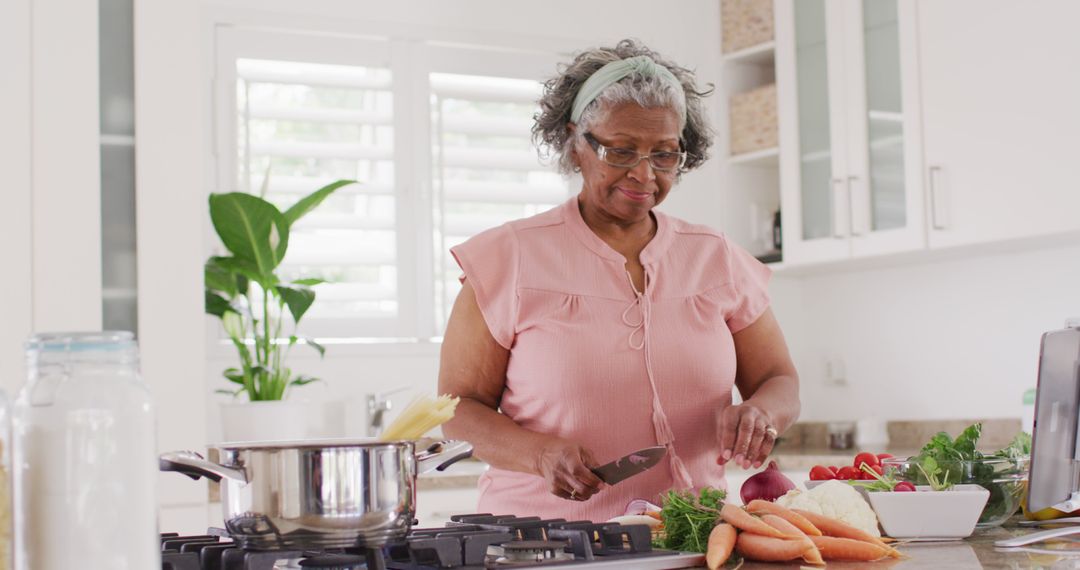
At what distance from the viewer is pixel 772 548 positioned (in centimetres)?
127

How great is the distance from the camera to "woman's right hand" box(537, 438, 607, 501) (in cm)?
169

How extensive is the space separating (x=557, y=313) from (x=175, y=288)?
127 cm

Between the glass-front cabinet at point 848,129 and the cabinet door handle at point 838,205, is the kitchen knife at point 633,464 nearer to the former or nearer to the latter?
the glass-front cabinet at point 848,129

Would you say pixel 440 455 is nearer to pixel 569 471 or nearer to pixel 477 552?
pixel 477 552

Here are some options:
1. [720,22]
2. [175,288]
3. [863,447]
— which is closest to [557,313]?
[175,288]

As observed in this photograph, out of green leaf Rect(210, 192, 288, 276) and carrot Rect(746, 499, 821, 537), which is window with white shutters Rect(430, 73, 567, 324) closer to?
green leaf Rect(210, 192, 288, 276)

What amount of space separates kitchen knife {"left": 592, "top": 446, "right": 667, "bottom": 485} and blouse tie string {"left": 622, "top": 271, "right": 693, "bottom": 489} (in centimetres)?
34

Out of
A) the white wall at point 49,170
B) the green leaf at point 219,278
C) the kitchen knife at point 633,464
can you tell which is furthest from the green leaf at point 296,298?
the kitchen knife at point 633,464

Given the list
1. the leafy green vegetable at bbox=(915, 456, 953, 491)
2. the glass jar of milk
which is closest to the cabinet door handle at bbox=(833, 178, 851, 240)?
the leafy green vegetable at bbox=(915, 456, 953, 491)

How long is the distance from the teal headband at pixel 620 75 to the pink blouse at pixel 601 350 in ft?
0.64

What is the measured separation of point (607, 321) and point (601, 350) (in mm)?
52

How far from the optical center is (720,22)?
4.60 m

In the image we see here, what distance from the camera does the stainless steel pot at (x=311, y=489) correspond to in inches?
43.9

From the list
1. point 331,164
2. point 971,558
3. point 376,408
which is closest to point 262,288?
point 376,408
